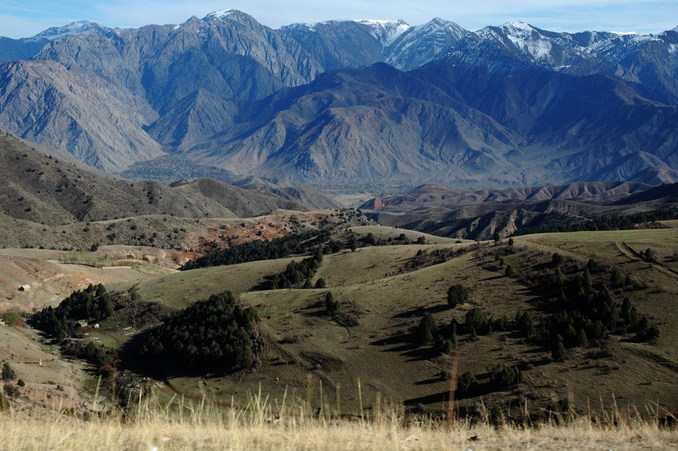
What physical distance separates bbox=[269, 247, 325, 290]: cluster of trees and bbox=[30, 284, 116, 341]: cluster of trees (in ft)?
66.9

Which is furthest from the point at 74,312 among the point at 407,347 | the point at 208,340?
the point at 407,347

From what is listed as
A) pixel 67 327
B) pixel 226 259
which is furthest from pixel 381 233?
pixel 67 327

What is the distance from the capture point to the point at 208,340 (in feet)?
179

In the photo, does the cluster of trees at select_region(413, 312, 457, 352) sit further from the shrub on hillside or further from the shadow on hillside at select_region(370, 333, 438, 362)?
the shrub on hillside

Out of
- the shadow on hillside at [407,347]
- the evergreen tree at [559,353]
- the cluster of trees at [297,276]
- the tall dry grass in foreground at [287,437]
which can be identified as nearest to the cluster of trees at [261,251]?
the cluster of trees at [297,276]

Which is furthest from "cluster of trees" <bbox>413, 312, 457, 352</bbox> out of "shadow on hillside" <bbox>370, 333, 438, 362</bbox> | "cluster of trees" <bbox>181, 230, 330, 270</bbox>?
"cluster of trees" <bbox>181, 230, 330, 270</bbox>

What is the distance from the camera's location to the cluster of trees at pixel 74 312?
230 feet

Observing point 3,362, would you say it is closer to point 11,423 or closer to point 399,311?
point 399,311

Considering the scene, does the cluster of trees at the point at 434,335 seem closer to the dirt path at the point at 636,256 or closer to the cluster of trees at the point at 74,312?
the dirt path at the point at 636,256

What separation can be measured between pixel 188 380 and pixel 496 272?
100ft

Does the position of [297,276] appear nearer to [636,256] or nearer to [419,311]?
[419,311]

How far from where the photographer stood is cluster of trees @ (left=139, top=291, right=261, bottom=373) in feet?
171

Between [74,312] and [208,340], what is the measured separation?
95.0 ft

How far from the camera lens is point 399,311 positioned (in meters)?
55.7
